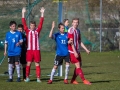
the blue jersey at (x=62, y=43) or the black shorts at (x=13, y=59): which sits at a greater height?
the blue jersey at (x=62, y=43)

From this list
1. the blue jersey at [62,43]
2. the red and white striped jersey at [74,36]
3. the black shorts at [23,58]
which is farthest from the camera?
the black shorts at [23,58]

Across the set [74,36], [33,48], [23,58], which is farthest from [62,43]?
[23,58]

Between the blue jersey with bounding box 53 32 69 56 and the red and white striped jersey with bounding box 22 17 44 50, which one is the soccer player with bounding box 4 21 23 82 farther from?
the blue jersey with bounding box 53 32 69 56

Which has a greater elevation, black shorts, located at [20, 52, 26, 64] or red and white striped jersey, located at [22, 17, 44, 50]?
red and white striped jersey, located at [22, 17, 44, 50]

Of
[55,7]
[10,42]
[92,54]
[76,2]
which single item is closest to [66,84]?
[10,42]

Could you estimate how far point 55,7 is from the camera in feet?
66.6

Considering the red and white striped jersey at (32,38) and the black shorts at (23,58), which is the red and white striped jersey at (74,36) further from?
the black shorts at (23,58)

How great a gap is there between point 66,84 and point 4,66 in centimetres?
596

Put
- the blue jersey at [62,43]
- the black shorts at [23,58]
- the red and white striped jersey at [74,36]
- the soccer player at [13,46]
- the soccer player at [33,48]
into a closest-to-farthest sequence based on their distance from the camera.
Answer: the red and white striped jersey at [74,36] < the blue jersey at [62,43] < the soccer player at [33,48] < the soccer player at [13,46] < the black shorts at [23,58]

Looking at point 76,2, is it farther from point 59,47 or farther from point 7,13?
point 59,47

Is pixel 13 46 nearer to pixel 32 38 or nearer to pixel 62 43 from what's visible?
pixel 32 38

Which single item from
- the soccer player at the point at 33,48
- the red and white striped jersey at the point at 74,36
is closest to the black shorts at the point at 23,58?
the soccer player at the point at 33,48

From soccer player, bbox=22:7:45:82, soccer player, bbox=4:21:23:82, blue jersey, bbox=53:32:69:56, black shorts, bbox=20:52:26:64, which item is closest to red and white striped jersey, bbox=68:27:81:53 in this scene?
blue jersey, bbox=53:32:69:56

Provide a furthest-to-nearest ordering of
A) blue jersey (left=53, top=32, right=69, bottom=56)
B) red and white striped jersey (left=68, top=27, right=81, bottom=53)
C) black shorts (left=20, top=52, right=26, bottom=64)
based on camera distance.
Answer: black shorts (left=20, top=52, right=26, bottom=64) < blue jersey (left=53, top=32, right=69, bottom=56) < red and white striped jersey (left=68, top=27, right=81, bottom=53)
